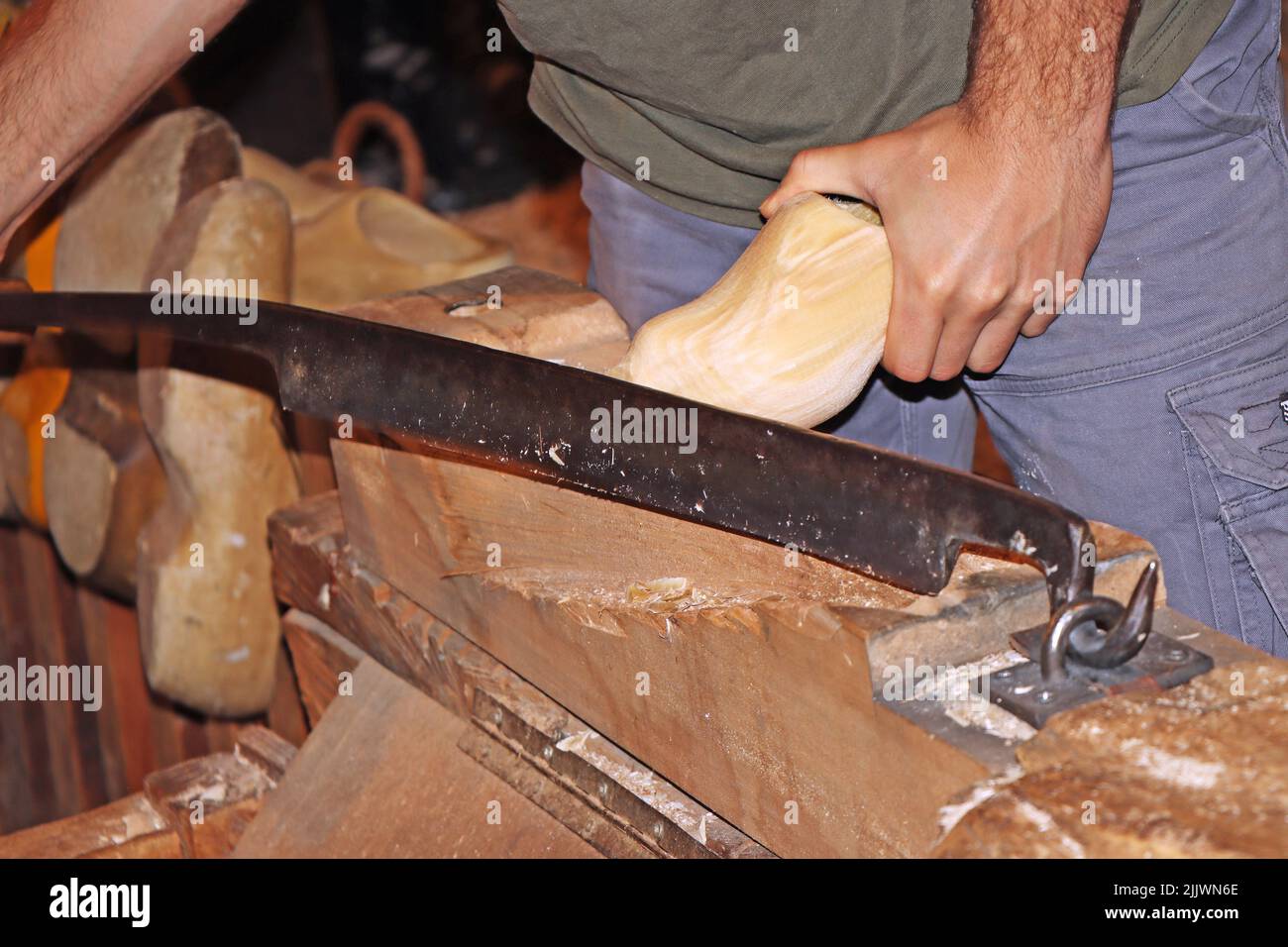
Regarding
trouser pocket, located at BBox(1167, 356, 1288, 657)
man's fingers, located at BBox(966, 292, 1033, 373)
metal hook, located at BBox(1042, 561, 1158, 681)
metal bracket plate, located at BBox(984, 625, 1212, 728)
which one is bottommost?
metal bracket plate, located at BBox(984, 625, 1212, 728)

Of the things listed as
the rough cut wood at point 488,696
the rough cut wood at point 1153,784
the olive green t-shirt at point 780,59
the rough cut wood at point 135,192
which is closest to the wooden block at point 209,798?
the rough cut wood at point 488,696

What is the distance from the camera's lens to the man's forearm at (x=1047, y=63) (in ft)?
2.55

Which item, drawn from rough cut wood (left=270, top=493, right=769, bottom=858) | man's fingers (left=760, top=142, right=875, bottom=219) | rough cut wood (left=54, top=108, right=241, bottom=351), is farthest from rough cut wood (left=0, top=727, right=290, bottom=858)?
man's fingers (left=760, top=142, right=875, bottom=219)

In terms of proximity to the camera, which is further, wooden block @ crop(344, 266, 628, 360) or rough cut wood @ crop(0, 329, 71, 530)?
rough cut wood @ crop(0, 329, 71, 530)

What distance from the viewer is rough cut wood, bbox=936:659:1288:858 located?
546 mm

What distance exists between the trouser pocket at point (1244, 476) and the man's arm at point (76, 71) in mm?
804

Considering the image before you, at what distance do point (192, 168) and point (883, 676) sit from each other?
51.9 inches

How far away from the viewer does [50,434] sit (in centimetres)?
182

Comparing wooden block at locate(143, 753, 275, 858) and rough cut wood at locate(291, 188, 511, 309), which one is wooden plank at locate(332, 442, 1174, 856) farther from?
rough cut wood at locate(291, 188, 511, 309)

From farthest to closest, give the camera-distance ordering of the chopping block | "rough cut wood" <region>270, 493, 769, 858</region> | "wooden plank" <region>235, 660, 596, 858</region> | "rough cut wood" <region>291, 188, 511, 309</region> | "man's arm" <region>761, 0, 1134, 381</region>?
"rough cut wood" <region>291, 188, 511, 309</region>, "wooden plank" <region>235, 660, 596, 858</region>, "rough cut wood" <region>270, 493, 769, 858</region>, "man's arm" <region>761, 0, 1134, 381</region>, the chopping block

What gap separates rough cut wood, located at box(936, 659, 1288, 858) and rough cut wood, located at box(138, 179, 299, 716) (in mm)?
1144

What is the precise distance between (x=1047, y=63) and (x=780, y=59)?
25 centimetres

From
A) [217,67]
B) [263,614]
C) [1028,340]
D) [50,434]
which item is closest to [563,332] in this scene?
[1028,340]

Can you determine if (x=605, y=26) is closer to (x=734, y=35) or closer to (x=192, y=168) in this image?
(x=734, y=35)
